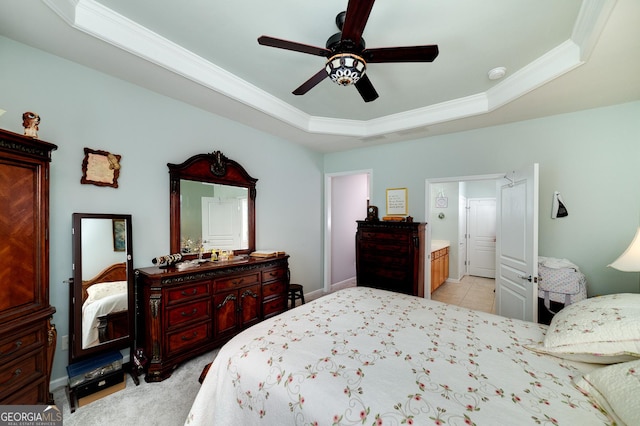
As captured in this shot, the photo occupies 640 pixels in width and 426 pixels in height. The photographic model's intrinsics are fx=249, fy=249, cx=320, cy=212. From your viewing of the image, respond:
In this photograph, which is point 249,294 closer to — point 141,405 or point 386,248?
point 141,405

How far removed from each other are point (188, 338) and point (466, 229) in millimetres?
6200

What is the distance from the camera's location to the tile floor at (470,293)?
411cm

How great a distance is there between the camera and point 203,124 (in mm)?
2994

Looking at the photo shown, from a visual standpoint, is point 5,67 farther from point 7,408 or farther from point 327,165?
point 327,165

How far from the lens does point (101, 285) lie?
2.17 meters

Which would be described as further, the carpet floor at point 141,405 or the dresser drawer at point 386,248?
the dresser drawer at point 386,248

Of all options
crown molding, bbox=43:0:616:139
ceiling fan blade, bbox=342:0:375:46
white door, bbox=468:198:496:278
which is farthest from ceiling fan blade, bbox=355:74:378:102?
white door, bbox=468:198:496:278

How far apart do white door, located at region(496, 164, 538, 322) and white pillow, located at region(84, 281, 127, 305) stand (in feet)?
12.5

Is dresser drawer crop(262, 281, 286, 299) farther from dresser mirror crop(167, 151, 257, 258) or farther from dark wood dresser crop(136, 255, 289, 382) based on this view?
dresser mirror crop(167, 151, 257, 258)

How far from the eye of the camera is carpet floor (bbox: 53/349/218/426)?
1.74 meters

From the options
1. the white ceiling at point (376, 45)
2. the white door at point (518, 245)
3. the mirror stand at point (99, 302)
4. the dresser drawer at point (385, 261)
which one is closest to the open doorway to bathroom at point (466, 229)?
the dresser drawer at point (385, 261)

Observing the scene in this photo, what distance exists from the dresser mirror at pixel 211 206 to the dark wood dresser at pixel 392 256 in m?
1.71

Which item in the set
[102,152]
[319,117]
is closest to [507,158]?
[319,117]

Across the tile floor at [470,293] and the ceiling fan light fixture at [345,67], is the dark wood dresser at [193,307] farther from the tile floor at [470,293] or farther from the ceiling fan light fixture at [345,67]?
the tile floor at [470,293]
